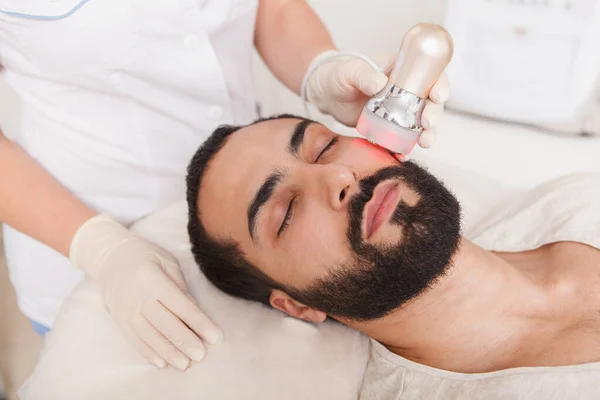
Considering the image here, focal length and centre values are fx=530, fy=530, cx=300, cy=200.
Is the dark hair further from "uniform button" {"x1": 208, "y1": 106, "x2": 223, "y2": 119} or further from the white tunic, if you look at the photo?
the white tunic

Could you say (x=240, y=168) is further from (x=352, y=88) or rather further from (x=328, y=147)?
(x=352, y=88)

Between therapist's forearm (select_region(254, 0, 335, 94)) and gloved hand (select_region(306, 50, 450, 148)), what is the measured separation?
64 millimetres

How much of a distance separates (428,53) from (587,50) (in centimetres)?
87

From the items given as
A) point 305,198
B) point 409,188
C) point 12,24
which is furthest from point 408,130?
point 12,24

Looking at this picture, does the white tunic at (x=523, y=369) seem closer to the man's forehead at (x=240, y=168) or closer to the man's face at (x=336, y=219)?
the man's face at (x=336, y=219)

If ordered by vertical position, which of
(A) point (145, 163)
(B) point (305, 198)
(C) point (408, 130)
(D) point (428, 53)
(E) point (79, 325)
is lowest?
(E) point (79, 325)

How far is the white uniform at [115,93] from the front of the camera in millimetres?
994

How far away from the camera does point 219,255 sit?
106 centimetres

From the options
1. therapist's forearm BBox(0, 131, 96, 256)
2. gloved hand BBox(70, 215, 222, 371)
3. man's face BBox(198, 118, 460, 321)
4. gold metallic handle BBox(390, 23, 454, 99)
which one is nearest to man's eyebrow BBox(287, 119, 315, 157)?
man's face BBox(198, 118, 460, 321)

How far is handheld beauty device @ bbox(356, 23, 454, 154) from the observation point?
836 mm

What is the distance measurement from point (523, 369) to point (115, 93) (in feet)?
A: 3.13

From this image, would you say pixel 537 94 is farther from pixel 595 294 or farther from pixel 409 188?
pixel 409 188

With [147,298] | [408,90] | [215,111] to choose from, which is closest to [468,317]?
[408,90]

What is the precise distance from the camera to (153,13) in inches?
41.3
